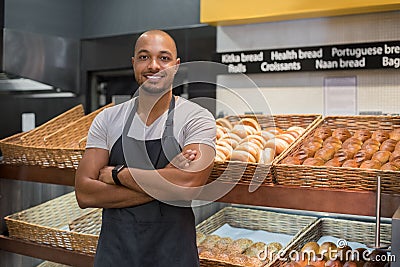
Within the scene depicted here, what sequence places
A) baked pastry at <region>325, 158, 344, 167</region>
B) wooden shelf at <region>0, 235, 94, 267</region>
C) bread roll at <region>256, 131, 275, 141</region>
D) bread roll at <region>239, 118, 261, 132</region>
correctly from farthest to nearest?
wooden shelf at <region>0, 235, 94, 267</region>
bread roll at <region>239, 118, 261, 132</region>
bread roll at <region>256, 131, 275, 141</region>
baked pastry at <region>325, 158, 344, 167</region>

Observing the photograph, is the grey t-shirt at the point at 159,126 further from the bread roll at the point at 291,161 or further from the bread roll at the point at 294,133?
the bread roll at the point at 294,133

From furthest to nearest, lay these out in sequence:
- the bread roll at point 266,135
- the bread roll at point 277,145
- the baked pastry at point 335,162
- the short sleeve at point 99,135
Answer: the bread roll at point 266,135 → the bread roll at point 277,145 → the short sleeve at point 99,135 → the baked pastry at point 335,162

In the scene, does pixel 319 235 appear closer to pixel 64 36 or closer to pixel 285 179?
pixel 285 179

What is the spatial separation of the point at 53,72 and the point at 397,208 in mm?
3327

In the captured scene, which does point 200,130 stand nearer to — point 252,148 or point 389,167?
point 252,148

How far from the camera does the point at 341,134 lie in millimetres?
2518

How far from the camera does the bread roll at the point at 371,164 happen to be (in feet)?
6.99

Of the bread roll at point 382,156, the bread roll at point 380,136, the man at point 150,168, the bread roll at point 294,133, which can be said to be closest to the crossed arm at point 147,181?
the man at point 150,168

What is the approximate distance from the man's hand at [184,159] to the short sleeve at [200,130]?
0.04 meters

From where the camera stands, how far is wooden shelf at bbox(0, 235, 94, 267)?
290cm

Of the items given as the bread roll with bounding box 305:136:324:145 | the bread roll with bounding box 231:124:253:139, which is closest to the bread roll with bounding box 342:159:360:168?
the bread roll with bounding box 305:136:324:145

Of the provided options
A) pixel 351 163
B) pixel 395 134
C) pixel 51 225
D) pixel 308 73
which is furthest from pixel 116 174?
pixel 308 73

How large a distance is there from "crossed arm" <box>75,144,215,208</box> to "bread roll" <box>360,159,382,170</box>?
0.62 metres

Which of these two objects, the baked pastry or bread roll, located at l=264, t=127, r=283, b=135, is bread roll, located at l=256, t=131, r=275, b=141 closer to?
bread roll, located at l=264, t=127, r=283, b=135
